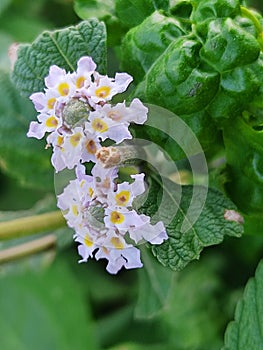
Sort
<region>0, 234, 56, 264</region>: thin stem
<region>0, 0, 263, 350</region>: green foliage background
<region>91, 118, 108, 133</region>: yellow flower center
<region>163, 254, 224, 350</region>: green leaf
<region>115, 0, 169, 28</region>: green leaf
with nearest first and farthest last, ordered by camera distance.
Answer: <region>91, 118, 108, 133</region>: yellow flower center, <region>115, 0, 169, 28</region>: green leaf, <region>0, 234, 56, 264</region>: thin stem, <region>0, 0, 263, 350</region>: green foliage background, <region>163, 254, 224, 350</region>: green leaf

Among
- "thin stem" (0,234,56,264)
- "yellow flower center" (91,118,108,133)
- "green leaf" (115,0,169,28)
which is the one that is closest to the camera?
"yellow flower center" (91,118,108,133)

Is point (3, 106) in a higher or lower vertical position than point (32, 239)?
higher

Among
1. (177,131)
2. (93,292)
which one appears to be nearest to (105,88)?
(177,131)

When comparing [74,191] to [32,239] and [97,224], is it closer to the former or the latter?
[97,224]

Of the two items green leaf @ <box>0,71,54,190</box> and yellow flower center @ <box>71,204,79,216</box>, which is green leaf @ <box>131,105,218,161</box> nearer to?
yellow flower center @ <box>71,204,79,216</box>

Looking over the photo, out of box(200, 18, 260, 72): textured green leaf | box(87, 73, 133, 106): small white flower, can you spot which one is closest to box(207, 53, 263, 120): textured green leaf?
box(200, 18, 260, 72): textured green leaf

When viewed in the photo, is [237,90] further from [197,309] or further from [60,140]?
[197,309]

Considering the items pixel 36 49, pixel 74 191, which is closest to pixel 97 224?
pixel 74 191
